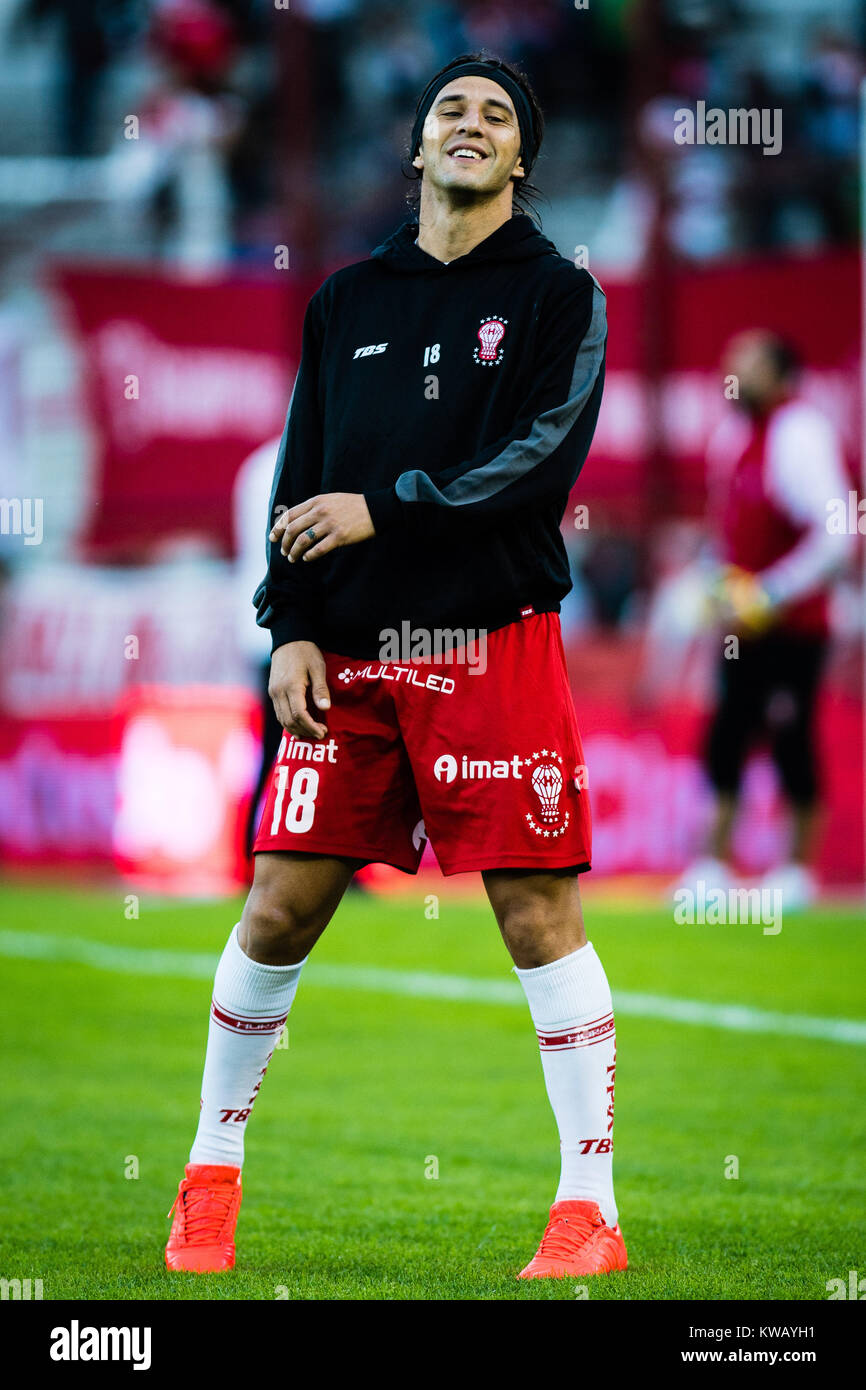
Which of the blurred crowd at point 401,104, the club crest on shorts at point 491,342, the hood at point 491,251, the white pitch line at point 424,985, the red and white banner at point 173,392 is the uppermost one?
the blurred crowd at point 401,104

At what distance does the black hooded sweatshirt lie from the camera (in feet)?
12.4

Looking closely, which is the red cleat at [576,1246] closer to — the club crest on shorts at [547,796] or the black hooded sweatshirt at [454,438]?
the club crest on shorts at [547,796]

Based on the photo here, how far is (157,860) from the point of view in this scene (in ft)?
36.8

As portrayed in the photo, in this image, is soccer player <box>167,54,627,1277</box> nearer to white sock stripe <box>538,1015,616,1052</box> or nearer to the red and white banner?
white sock stripe <box>538,1015,616,1052</box>

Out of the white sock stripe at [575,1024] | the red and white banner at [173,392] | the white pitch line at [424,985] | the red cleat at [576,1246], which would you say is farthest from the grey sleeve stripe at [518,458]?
the red and white banner at [173,392]

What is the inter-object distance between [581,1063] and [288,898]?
623 millimetres

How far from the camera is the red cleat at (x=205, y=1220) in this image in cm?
388

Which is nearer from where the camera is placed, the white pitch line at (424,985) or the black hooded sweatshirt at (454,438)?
the black hooded sweatshirt at (454,438)

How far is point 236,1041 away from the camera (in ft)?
13.0

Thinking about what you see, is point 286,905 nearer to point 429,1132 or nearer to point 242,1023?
point 242,1023

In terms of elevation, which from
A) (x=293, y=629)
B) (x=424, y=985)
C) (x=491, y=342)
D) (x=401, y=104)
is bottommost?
(x=424, y=985)

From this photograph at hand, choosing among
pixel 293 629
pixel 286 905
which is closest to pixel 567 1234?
pixel 286 905
